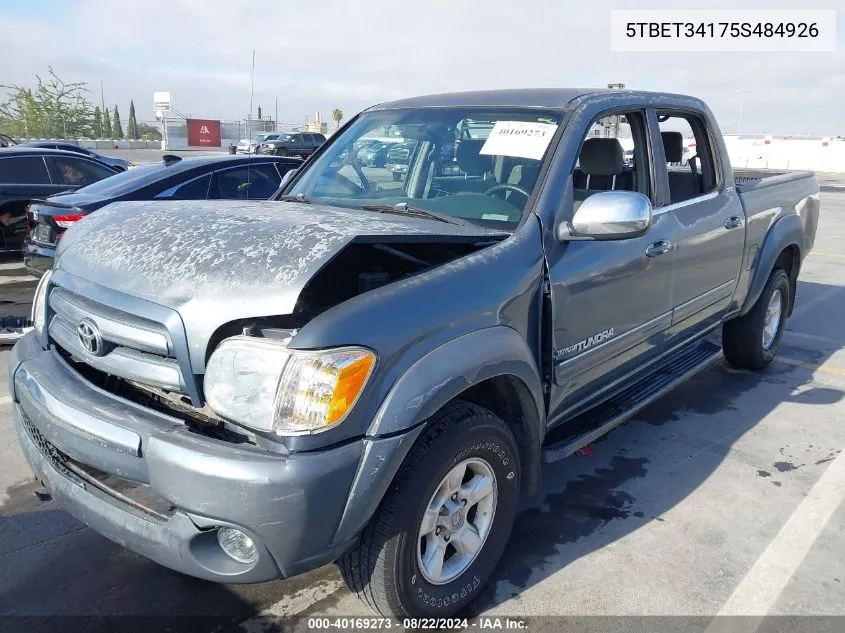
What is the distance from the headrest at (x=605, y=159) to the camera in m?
3.60

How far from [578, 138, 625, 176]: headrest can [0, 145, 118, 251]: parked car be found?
7.64 m

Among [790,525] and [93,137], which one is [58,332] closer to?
[790,525]

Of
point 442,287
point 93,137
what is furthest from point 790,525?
point 93,137

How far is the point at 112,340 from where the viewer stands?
227 centimetres

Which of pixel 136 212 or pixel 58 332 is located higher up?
pixel 136 212

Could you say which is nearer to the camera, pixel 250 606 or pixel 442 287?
pixel 442 287

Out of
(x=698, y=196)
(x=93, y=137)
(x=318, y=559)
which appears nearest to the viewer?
(x=318, y=559)

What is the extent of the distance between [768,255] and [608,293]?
2343mm

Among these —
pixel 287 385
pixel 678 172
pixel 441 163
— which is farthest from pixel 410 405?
pixel 678 172

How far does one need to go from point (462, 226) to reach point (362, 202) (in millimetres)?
671

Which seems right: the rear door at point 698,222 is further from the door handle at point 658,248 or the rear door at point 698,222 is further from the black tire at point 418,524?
the black tire at point 418,524

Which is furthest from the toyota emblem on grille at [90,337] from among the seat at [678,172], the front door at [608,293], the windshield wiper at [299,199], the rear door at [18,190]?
the rear door at [18,190]

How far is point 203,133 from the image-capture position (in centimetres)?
4516

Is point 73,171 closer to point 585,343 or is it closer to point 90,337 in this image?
point 90,337
